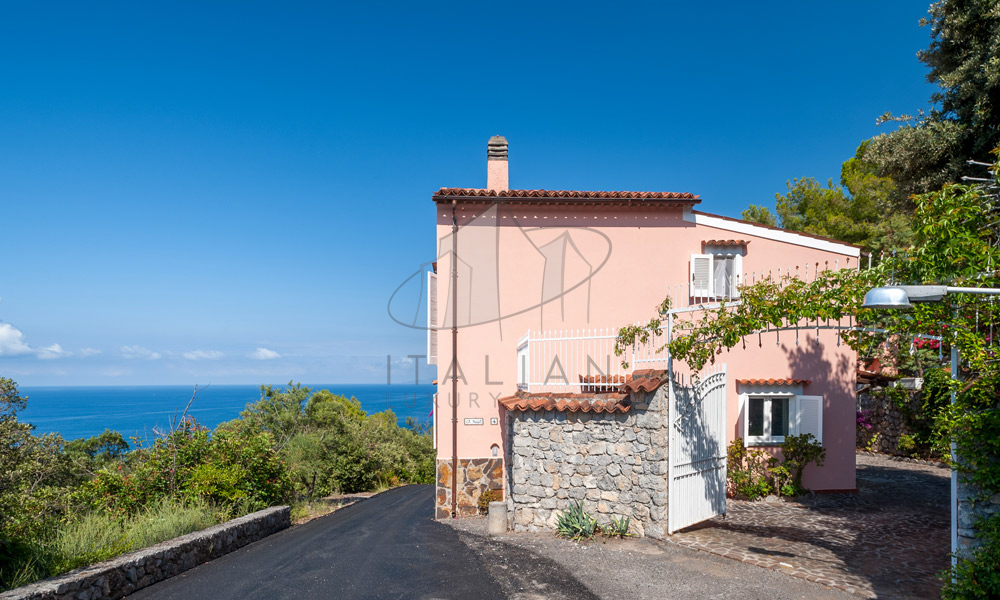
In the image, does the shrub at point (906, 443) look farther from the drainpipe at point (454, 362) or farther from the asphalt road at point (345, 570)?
the asphalt road at point (345, 570)

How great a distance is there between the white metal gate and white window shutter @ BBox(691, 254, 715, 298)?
9.26 ft

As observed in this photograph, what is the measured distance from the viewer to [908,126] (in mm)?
11383

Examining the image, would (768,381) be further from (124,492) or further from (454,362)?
(124,492)

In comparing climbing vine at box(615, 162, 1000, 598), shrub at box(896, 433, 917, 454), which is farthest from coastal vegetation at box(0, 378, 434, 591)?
shrub at box(896, 433, 917, 454)

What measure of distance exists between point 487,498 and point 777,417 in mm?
6466

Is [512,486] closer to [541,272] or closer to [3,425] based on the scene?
[541,272]

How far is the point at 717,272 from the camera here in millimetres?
12578

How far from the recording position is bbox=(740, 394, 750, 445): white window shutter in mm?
11726

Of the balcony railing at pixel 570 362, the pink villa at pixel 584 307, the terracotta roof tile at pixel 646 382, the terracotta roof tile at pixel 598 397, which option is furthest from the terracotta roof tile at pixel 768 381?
the terracotta roof tile at pixel 646 382

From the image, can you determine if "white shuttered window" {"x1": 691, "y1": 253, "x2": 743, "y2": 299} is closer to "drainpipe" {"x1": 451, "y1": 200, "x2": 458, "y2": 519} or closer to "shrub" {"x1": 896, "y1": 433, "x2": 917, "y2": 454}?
"drainpipe" {"x1": 451, "y1": 200, "x2": 458, "y2": 519}

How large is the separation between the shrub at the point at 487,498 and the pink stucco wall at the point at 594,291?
1.03 m

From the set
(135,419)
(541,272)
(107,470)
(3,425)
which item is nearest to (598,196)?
(541,272)

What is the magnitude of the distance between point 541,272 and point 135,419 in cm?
13188

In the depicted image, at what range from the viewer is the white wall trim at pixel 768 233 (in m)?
12.4
